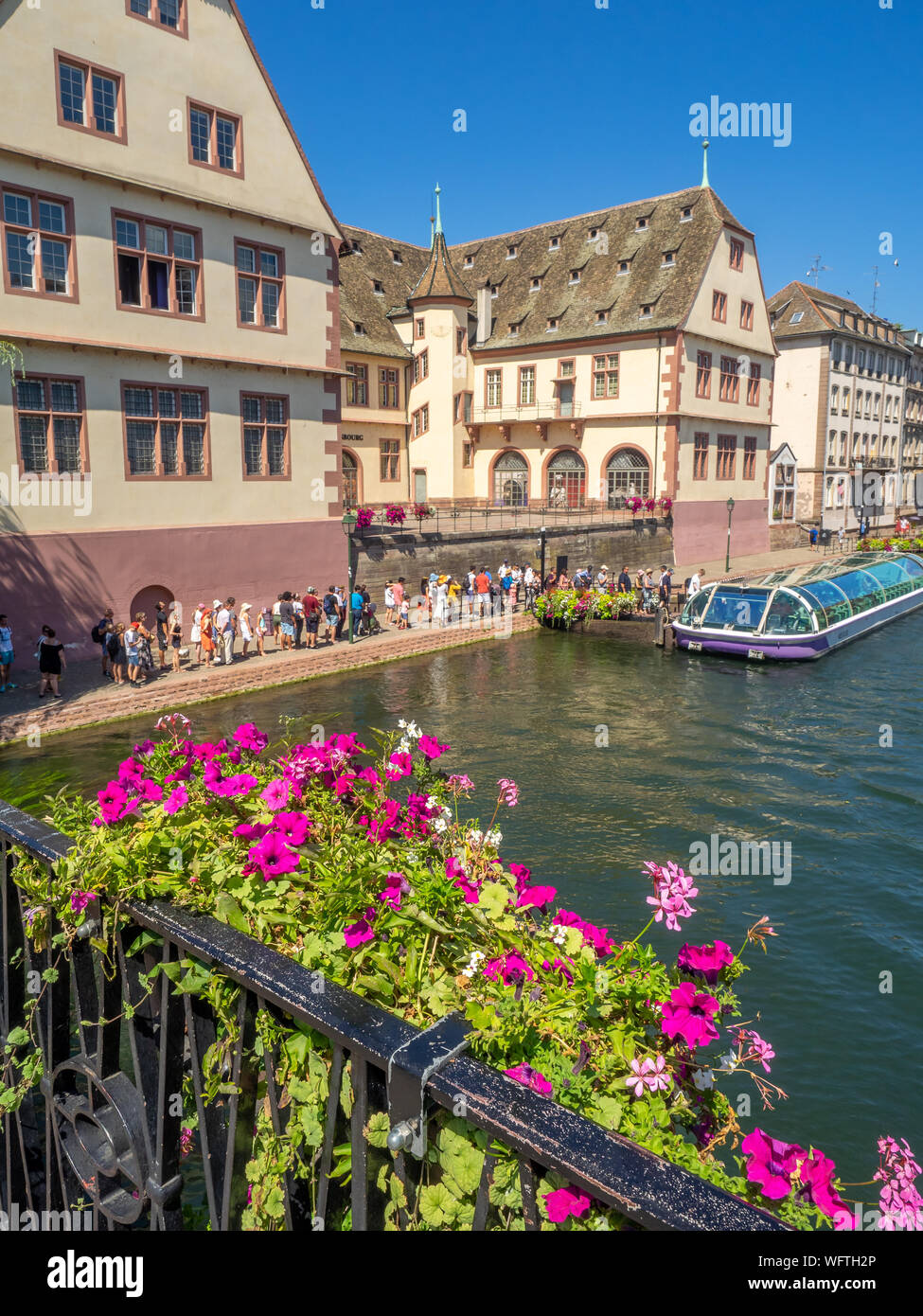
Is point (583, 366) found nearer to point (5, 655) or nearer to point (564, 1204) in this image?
point (5, 655)

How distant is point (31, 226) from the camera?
19.6m

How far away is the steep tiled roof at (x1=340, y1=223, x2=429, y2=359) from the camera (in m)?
44.6

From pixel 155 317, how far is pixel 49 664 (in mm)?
8984

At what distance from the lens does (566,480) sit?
48.2 m

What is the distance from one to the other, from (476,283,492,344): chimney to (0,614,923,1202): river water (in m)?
28.2

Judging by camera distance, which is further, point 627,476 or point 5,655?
point 627,476

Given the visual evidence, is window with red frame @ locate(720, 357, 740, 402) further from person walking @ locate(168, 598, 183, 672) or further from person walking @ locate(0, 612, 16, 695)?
person walking @ locate(0, 612, 16, 695)

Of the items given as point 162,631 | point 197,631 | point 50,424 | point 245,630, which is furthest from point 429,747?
point 162,631

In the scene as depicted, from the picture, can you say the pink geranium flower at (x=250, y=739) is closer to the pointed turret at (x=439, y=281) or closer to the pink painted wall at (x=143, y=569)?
the pink painted wall at (x=143, y=569)

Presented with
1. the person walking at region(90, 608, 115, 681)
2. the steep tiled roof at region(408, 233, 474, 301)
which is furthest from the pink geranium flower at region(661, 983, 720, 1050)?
the steep tiled roof at region(408, 233, 474, 301)

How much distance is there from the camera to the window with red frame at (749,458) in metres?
50.4

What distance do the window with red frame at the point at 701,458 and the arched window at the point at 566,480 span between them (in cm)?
546

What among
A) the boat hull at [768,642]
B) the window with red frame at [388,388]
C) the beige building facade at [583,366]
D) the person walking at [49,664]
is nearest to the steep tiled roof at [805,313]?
the beige building facade at [583,366]
